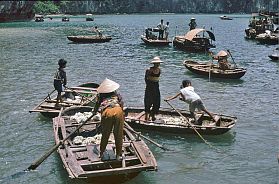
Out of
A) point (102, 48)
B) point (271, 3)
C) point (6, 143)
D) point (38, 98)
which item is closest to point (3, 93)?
point (38, 98)

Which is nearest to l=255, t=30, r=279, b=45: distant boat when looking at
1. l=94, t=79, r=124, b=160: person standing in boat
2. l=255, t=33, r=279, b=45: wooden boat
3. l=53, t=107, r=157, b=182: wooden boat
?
l=255, t=33, r=279, b=45: wooden boat

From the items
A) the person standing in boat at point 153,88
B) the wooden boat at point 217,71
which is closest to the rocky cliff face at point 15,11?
the wooden boat at point 217,71

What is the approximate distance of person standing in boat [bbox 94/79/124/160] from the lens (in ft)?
32.5

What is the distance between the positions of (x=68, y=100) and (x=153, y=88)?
4.83 m

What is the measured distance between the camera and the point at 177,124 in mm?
14562

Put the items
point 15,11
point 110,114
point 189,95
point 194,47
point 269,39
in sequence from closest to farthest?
point 110,114 < point 189,95 < point 194,47 < point 269,39 < point 15,11

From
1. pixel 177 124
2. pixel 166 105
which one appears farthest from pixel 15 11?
pixel 177 124

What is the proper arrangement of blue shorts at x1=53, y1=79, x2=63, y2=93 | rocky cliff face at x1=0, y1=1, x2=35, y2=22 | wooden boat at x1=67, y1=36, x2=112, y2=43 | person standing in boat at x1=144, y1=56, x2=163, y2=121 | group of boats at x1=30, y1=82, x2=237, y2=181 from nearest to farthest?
group of boats at x1=30, y1=82, x2=237, y2=181
person standing in boat at x1=144, y1=56, x2=163, y2=121
blue shorts at x1=53, y1=79, x2=63, y2=93
wooden boat at x1=67, y1=36, x2=112, y2=43
rocky cliff face at x1=0, y1=1, x2=35, y2=22

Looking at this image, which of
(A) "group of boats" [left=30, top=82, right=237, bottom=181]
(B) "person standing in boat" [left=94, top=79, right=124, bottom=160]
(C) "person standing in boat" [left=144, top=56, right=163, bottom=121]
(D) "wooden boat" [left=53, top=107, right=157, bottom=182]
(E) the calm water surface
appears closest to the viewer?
(D) "wooden boat" [left=53, top=107, right=157, bottom=182]

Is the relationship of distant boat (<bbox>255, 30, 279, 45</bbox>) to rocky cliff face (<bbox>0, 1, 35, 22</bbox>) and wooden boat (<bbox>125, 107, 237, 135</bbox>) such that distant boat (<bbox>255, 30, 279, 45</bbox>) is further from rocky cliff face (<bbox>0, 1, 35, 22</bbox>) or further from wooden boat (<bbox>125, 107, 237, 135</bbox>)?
rocky cliff face (<bbox>0, 1, 35, 22</bbox>)

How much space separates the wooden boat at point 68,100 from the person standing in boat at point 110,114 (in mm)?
6364

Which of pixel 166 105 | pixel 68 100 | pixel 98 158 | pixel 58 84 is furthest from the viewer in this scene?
pixel 166 105

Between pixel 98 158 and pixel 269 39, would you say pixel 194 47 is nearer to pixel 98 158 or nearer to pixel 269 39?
pixel 269 39

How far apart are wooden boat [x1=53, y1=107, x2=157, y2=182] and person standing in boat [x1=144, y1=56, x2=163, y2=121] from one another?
2.40 metres
